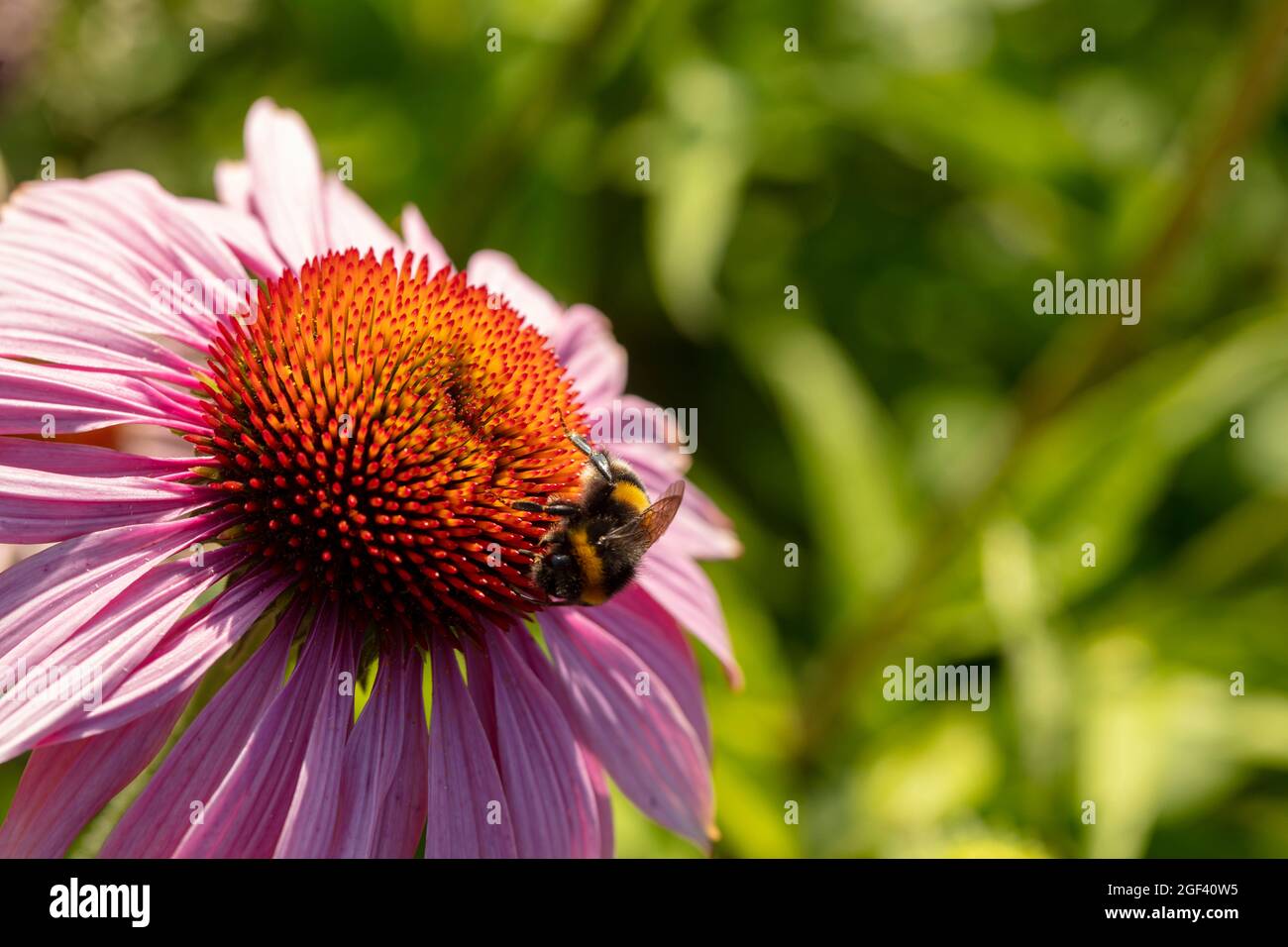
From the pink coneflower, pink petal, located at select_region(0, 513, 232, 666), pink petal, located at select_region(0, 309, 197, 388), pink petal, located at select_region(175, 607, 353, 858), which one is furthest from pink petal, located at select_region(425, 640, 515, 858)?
pink petal, located at select_region(0, 309, 197, 388)

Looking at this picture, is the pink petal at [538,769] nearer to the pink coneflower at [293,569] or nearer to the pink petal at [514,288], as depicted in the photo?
the pink coneflower at [293,569]

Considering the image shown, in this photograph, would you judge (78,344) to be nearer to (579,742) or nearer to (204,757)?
(204,757)

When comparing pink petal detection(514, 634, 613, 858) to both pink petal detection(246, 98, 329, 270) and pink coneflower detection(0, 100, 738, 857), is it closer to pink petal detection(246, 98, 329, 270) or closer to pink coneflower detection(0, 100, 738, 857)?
pink coneflower detection(0, 100, 738, 857)

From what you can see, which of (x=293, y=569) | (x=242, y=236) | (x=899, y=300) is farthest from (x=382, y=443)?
(x=899, y=300)

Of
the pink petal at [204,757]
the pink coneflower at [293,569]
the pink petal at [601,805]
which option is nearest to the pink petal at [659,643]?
the pink coneflower at [293,569]

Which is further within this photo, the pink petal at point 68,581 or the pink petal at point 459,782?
the pink petal at point 459,782
